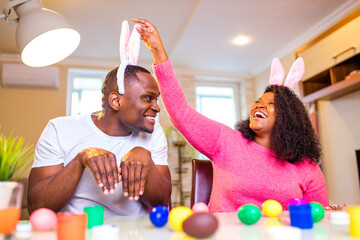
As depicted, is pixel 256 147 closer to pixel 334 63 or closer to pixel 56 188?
pixel 56 188

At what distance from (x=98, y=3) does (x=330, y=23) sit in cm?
242

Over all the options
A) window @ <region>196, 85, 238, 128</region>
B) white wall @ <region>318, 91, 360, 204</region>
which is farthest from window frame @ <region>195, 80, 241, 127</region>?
white wall @ <region>318, 91, 360, 204</region>

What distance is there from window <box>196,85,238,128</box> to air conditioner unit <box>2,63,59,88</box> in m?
2.20

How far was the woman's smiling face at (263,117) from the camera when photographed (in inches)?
56.1

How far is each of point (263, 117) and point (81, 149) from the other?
2.69 ft

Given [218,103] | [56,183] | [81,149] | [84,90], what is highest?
[84,90]

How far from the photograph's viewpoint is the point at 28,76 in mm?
4125

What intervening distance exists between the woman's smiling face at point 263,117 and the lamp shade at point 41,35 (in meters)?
0.90

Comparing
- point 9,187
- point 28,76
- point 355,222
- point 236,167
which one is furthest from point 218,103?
point 9,187

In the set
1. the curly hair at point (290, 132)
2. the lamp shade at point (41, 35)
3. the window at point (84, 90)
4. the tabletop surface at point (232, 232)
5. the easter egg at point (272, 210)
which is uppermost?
the window at point (84, 90)

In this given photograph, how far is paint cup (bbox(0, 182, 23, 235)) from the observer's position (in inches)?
20.9

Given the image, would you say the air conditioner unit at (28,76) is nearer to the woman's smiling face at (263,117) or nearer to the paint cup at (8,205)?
the woman's smiling face at (263,117)

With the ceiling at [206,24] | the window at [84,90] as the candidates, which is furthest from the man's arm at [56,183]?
the window at [84,90]

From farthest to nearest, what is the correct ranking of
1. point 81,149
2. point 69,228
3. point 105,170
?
point 81,149
point 105,170
point 69,228
